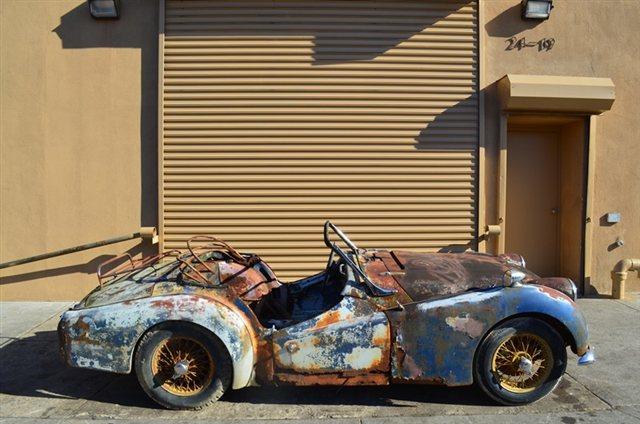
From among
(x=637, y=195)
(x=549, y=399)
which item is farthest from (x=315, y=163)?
(x=637, y=195)

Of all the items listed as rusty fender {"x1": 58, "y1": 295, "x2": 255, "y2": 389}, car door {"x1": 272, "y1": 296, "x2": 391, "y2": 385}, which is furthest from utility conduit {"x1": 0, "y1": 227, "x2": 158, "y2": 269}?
car door {"x1": 272, "y1": 296, "x2": 391, "y2": 385}

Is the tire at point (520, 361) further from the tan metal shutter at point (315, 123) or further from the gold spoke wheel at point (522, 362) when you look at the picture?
the tan metal shutter at point (315, 123)

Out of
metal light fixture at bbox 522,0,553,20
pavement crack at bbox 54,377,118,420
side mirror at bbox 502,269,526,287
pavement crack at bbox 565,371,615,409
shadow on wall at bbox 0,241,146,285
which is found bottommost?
pavement crack at bbox 54,377,118,420

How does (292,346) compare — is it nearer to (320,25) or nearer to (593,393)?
(593,393)

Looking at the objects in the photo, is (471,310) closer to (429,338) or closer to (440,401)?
(429,338)

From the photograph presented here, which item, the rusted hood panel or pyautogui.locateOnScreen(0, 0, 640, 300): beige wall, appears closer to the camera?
the rusted hood panel

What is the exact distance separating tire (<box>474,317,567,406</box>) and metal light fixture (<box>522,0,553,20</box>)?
5132 millimetres

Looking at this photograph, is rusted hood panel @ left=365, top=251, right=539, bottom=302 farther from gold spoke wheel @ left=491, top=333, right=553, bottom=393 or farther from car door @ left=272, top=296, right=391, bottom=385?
gold spoke wheel @ left=491, top=333, right=553, bottom=393

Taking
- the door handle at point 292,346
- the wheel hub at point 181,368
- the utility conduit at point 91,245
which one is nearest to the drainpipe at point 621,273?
the door handle at point 292,346

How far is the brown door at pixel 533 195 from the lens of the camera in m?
7.75

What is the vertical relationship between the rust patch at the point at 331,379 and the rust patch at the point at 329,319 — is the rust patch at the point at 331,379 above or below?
below

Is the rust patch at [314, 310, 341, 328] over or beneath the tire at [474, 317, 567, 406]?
over

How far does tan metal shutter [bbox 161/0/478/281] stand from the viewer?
6.98 meters

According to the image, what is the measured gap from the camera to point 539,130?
7.80 m
